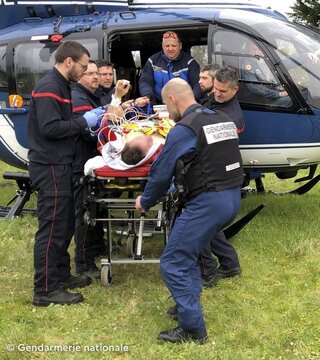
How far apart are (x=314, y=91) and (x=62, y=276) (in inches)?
114

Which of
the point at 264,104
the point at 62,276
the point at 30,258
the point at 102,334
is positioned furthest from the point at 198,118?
the point at 30,258

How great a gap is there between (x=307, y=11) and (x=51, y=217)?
2563 cm

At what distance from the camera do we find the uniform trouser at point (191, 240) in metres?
2.90

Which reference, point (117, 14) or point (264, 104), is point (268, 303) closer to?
point (264, 104)

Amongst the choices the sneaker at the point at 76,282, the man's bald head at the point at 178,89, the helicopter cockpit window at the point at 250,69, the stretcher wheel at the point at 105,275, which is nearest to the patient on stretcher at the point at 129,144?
the man's bald head at the point at 178,89

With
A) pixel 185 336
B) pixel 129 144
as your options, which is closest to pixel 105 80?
pixel 129 144

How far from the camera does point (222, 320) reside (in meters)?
3.44

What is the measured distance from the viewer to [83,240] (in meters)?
4.18

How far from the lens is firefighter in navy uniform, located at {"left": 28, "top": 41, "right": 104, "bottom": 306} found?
3469 millimetres

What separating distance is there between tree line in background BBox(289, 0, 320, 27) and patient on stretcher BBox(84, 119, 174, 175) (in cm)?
2418

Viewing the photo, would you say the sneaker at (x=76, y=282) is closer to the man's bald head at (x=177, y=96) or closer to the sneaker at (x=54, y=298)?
the sneaker at (x=54, y=298)

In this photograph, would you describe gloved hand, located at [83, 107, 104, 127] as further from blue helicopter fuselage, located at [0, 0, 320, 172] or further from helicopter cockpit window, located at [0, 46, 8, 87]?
helicopter cockpit window, located at [0, 46, 8, 87]

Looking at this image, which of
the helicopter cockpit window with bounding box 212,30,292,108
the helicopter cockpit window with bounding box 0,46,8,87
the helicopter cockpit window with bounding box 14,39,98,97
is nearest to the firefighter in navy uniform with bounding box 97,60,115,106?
the helicopter cockpit window with bounding box 14,39,98,97

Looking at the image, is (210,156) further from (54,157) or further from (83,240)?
(83,240)
